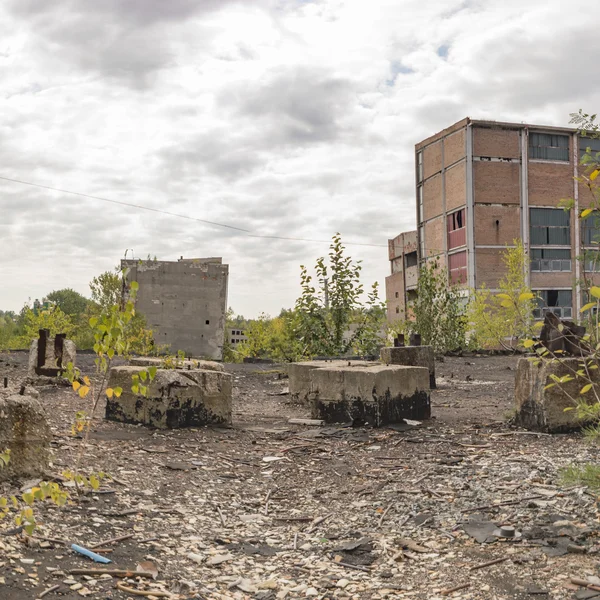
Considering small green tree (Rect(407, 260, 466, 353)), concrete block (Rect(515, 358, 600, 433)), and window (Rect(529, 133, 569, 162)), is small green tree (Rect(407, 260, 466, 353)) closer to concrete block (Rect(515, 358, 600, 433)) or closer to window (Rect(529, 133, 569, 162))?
concrete block (Rect(515, 358, 600, 433))

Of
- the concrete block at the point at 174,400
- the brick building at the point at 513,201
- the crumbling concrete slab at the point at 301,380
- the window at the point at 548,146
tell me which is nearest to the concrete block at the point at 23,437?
the concrete block at the point at 174,400

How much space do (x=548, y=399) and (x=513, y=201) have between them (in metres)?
27.3

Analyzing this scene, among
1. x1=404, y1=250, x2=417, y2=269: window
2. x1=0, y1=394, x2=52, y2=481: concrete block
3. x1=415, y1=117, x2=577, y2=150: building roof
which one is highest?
x1=415, y1=117, x2=577, y2=150: building roof

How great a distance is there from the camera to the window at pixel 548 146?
3256cm

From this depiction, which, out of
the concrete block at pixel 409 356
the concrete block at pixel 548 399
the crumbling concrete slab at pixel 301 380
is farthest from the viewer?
the concrete block at pixel 409 356

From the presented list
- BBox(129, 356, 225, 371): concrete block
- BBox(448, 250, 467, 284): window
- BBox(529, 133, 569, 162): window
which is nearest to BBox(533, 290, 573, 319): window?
BBox(448, 250, 467, 284): window

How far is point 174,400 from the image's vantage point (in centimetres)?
707

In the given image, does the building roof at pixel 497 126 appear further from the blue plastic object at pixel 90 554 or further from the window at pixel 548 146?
the blue plastic object at pixel 90 554

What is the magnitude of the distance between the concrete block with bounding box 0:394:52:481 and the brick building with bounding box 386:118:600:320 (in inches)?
1127

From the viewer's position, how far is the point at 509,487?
4941mm

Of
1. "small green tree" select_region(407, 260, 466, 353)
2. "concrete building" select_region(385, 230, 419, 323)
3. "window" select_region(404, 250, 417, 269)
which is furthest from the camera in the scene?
"window" select_region(404, 250, 417, 269)

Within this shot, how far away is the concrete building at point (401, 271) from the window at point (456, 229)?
5.62 meters

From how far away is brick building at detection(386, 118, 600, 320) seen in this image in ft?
105

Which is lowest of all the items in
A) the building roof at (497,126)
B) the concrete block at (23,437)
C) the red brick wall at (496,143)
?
the concrete block at (23,437)
